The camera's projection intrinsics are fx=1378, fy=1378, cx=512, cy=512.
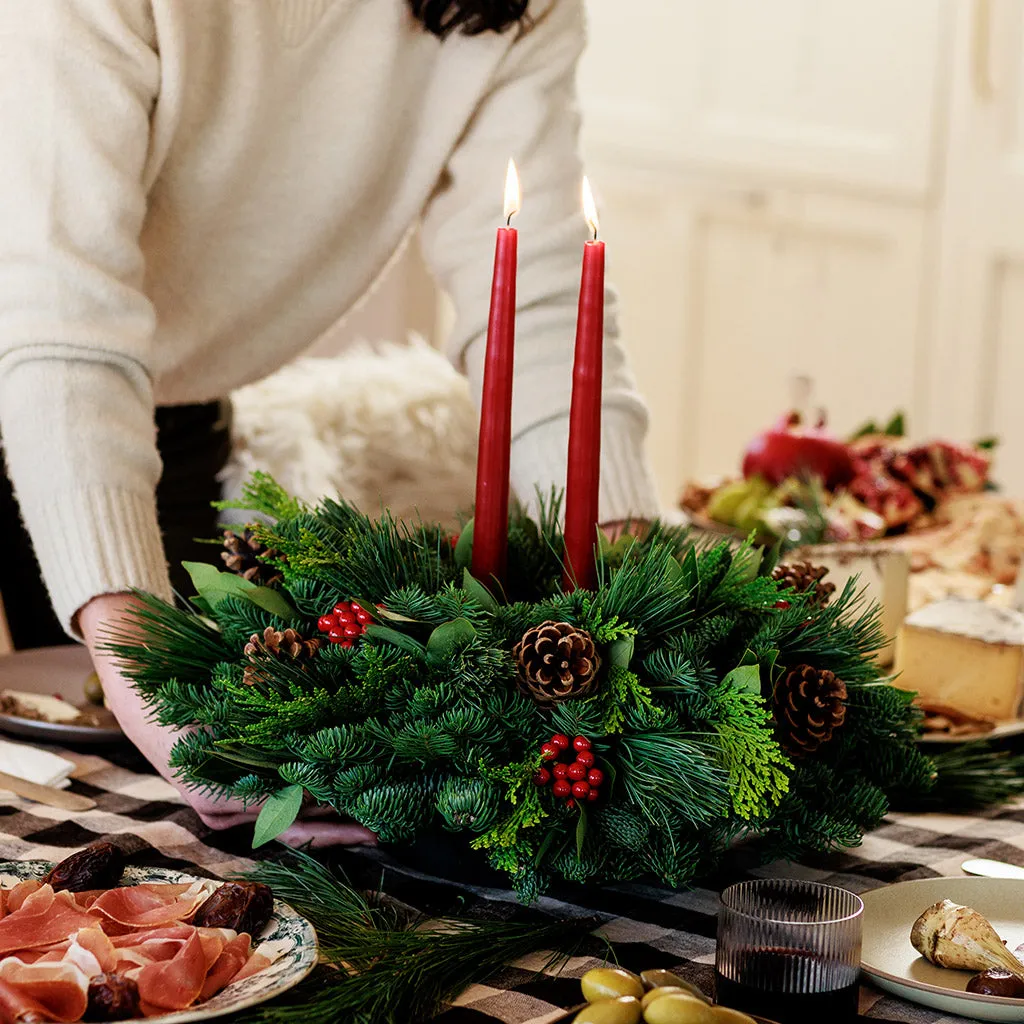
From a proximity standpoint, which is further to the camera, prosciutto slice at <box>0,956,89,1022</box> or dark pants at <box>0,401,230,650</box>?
dark pants at <box>0,401,230,650</box>

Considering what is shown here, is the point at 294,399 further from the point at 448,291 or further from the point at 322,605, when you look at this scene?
the point at 322,605

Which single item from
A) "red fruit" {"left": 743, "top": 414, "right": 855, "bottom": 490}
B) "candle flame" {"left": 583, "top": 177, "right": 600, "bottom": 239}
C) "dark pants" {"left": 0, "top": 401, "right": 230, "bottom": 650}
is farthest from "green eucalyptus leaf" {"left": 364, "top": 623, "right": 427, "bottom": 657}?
"red fruit" {"left": 743, "top": 414, "right": 855, "bottom": 490}

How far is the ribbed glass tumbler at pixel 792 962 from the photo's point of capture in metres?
0.55

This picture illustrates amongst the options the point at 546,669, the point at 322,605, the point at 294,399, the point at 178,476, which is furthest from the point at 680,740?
the point at 294,399

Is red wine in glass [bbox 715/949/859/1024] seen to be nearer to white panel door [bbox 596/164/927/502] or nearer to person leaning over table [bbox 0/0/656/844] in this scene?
person leaning over table [bbox 0/0/656/844]

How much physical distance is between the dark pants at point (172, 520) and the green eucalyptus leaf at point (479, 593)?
80cm

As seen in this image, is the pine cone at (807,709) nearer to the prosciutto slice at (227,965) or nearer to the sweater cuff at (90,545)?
the prosciutto slice at (227,965)

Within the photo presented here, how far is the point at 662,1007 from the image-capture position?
1.65 ft

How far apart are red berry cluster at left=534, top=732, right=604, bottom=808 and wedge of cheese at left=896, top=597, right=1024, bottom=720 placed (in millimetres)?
464

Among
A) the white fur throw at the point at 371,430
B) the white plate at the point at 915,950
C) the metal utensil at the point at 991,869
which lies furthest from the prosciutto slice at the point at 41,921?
the white fur throw at the point at 371,430

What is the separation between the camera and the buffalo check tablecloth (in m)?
0.61

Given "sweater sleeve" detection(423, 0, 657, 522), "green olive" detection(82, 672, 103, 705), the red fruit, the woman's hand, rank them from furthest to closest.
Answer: the red fruit
"sweater sleeve" detection(423, 0, 657, 522)
"green olive" detection(82, 672, 103, 705)
the woman's hand

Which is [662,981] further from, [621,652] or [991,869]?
[991,869]

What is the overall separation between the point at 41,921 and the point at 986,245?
3.38m
